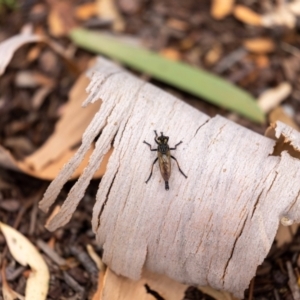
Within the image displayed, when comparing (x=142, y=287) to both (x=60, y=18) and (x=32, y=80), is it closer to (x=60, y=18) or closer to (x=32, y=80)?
(x=32, y=80)

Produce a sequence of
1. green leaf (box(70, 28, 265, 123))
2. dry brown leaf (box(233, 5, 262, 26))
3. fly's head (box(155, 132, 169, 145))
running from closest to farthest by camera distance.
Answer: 1. fly's head (box(155, 132, 169, 145))
2. green leaf (box(70, 28, 265, 123))
3. dry brown leaf (box(233, 5, 262, 26))

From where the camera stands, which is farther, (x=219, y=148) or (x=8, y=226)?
(x=8, y=226)

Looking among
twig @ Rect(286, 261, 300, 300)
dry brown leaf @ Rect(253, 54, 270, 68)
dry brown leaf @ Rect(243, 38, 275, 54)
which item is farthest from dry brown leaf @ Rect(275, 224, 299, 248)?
dry brown leaf @ Rect(243, 38, 275, 54)

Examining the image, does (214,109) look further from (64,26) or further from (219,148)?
(64,26)

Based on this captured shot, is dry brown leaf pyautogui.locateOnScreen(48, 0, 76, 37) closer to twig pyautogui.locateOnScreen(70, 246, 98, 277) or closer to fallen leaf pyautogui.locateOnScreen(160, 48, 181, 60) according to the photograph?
fallen leaf pyautogui.locateOnScreen(160, 48, 181, 60)

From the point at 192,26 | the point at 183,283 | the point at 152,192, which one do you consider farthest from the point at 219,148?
the point at 192,26

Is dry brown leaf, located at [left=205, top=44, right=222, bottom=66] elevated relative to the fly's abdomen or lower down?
elevated

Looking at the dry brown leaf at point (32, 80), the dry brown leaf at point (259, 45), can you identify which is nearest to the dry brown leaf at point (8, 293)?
the dry brown leaf at point (32, 80)
